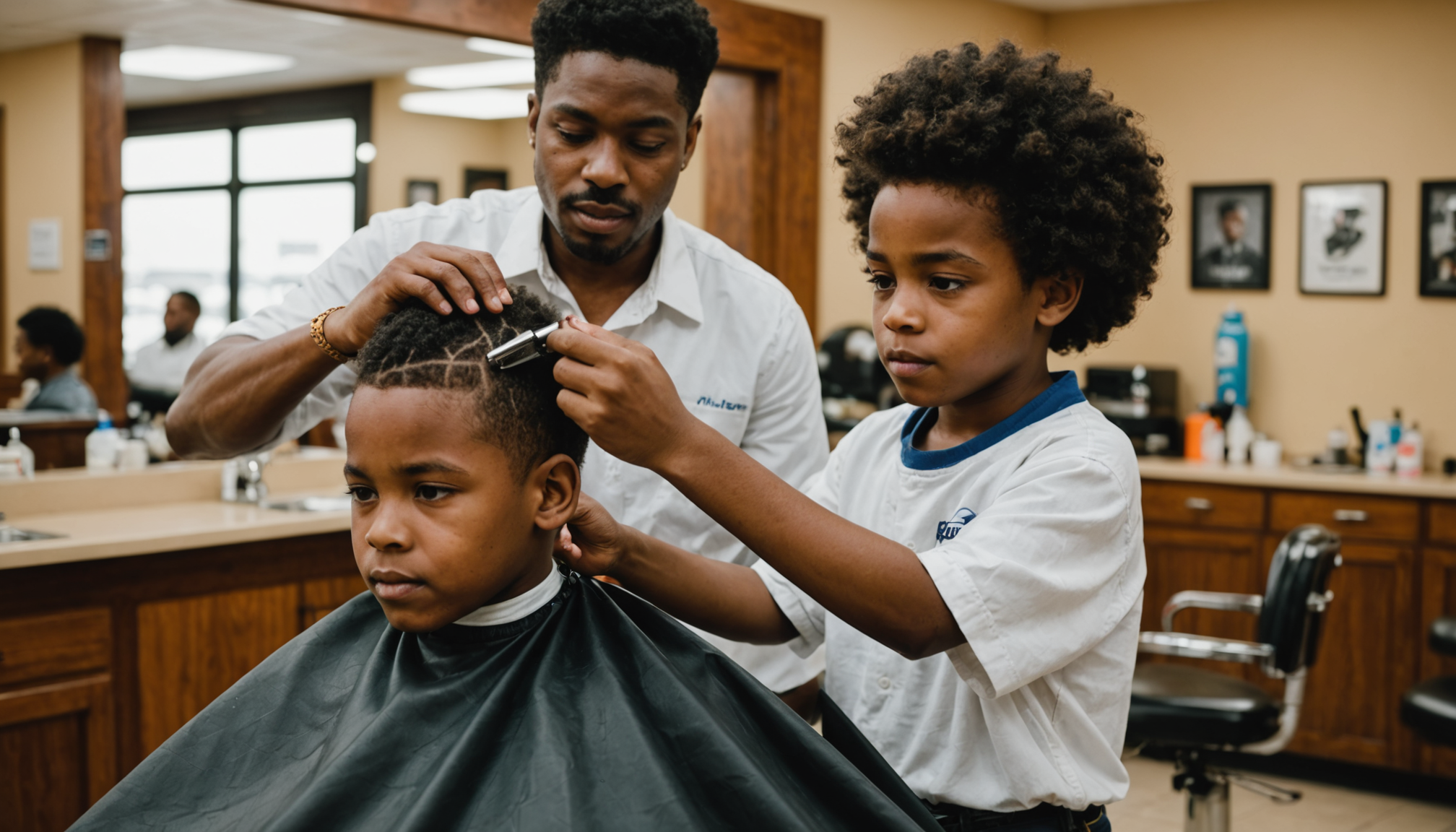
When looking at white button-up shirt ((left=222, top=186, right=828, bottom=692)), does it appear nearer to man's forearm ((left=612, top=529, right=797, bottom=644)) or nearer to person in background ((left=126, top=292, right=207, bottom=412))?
man's forearm ((left=612, top=529, right=797, bottom=644))

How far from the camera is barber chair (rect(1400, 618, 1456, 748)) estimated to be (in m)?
3.22

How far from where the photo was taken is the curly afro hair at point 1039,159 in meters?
1.24

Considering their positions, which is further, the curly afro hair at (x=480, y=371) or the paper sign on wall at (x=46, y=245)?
the paper sign on wall at (x=46, y=245)

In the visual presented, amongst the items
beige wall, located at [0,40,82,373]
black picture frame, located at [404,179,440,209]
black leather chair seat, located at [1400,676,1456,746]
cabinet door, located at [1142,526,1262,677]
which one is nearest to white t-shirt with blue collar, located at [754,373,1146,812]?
black leather chair seat, located at [1400,676,1456,746]

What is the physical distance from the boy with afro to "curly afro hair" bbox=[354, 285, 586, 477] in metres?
0.15

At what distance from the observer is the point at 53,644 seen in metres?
3.06

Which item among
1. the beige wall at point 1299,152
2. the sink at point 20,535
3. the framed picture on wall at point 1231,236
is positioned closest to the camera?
the sink at point 20,535

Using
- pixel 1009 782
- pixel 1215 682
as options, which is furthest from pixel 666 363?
pixel 1215 682

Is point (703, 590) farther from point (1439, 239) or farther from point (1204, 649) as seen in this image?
point (1439, 239)

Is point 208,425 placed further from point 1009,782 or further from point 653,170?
point 1009,782

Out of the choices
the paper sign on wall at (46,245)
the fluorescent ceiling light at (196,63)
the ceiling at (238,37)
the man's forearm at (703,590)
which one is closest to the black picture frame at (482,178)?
the ceiling at (238,37)

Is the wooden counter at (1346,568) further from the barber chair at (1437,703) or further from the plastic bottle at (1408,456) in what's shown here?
the barber chair at (1437,703)

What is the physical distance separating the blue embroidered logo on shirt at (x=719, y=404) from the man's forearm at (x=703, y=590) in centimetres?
39

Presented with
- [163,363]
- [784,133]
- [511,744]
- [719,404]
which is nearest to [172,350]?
[163,363]
